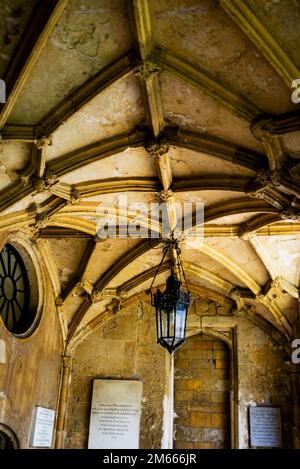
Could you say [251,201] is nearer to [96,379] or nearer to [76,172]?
[76,172]

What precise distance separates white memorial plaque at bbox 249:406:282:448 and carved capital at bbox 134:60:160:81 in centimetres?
584

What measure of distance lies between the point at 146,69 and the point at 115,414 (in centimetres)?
586

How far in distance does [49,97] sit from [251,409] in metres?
5.90

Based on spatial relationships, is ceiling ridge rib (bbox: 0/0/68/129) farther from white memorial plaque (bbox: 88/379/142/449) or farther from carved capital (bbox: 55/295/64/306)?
white memorial plaque (bbox: 88/379/142/449)

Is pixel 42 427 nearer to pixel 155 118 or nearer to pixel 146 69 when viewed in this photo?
pixel 155 118

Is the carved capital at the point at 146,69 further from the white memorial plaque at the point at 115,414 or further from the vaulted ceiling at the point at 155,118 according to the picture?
the white memorial plaque at the point at 115,414

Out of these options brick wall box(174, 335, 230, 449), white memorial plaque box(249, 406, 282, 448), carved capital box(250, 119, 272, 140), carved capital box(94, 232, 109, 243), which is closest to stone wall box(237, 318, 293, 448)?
white memorial plaque box(249, 406, 282, 448)

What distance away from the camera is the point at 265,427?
321 inches

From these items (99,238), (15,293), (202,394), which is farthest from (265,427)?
(15,293)

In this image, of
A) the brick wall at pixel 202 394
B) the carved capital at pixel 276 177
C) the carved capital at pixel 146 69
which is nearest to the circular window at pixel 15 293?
the brick wall at pixel 202 394

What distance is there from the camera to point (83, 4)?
379 centimetres

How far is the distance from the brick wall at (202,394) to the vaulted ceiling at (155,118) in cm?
230

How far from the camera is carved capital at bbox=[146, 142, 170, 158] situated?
5.13 meters

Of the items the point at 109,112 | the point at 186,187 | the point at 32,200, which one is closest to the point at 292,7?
the point at 109,112
